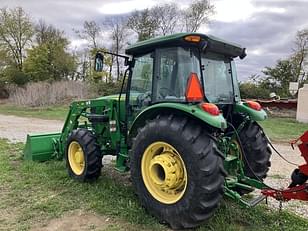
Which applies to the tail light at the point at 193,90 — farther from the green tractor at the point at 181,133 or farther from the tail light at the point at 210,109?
the tail light at the point at 210,109

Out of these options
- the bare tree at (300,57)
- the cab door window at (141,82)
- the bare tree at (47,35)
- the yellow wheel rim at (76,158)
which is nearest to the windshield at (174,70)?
the cab door window at (141,82)

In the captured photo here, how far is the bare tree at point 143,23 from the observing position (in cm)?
2978

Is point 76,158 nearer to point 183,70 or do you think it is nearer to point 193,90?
point 183,70

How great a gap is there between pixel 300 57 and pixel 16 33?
27.4 metres

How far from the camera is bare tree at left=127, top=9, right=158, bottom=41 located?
Answer: 2978 centimetres

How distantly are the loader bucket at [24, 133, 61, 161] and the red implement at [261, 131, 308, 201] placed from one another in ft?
14.5

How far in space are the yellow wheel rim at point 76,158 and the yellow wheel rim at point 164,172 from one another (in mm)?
1695

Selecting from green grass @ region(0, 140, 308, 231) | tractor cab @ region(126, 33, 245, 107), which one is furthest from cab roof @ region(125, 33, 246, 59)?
green grass @ region(0, 140, 308, 231)

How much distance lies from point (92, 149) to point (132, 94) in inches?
42.5

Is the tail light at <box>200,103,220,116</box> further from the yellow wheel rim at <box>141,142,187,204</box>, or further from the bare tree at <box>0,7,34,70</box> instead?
the bare tree at <box>0,7,34,70</box>

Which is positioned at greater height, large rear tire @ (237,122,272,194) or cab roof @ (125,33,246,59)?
cab roof @ (125,33,246,59)

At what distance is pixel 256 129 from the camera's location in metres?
4.58

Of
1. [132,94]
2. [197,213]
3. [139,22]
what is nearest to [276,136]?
[132,94]

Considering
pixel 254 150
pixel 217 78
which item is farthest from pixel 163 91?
pixel 254 150
